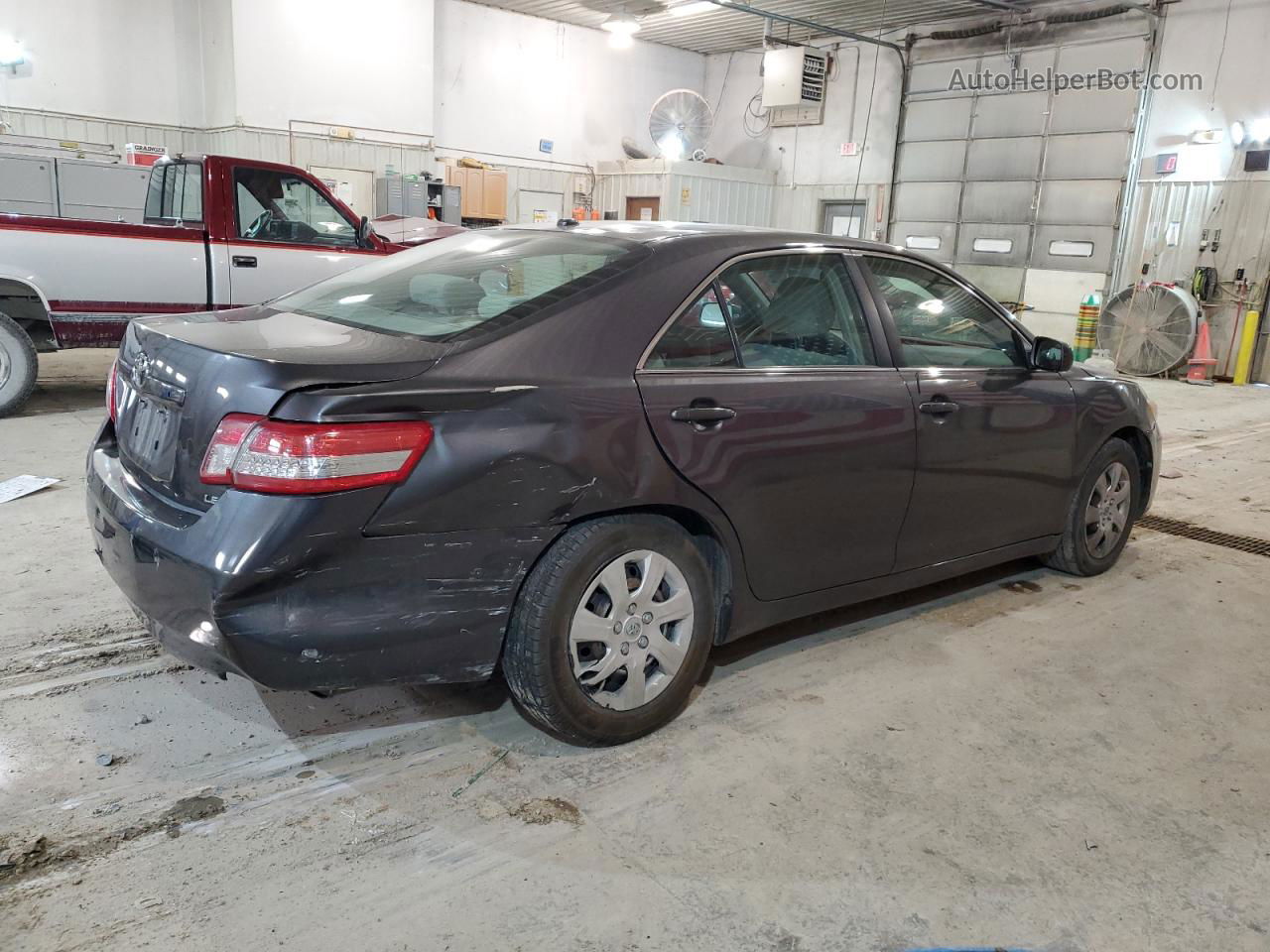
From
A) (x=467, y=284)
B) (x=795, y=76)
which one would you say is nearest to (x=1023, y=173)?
(x=795, y=76)

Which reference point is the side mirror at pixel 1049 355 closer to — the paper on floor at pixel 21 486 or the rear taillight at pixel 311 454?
the rear taillight at pixel 311 454

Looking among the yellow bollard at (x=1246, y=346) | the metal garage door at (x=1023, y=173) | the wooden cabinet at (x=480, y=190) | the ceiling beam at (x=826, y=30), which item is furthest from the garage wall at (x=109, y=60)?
the yellow bollard at (x=1246, y=346)

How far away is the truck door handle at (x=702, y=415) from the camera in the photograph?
2.62m

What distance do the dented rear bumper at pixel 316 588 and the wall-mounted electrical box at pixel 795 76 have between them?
1593 centimetres

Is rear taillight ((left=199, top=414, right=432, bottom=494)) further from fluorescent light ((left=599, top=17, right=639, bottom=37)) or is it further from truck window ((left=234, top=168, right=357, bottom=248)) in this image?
fluorescent light ((left=599, top=17, right=639, bottom=37))

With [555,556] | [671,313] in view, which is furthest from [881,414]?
[555,556]

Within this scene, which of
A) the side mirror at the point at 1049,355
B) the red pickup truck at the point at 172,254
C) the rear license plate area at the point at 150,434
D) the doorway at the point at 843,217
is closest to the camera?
the rear license plate area at the point at 150,434

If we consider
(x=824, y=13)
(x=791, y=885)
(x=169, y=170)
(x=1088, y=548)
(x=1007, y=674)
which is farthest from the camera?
(x=824, y=13)

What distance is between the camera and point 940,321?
138 inches

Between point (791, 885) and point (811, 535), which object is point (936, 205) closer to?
point (811, 535)

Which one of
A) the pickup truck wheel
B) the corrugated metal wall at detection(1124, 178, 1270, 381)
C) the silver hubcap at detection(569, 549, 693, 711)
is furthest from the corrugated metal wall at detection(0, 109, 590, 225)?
the silver hubcap at detection(569, 549, 693, 711)

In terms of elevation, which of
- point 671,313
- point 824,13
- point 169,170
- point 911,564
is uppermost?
point 824,13

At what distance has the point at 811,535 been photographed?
3.00 meters

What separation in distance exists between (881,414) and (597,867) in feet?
5.43
